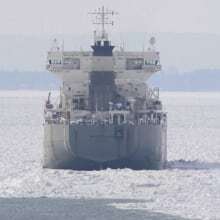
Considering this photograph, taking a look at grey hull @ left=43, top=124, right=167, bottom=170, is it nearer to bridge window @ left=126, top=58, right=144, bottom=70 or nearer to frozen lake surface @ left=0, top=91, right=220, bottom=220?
frozen lake surface @ left=0, top=91, right=220, bottom=220

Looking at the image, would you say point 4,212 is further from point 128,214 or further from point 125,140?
point 125,140

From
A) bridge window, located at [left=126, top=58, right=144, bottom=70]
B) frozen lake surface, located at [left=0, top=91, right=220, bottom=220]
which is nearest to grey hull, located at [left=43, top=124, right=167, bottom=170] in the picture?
frozen lake surface, located at [left=0, top=91, right=220, bottom=220]

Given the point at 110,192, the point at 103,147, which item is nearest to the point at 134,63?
the point at 103,147

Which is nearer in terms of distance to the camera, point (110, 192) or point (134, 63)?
point (110, 192)

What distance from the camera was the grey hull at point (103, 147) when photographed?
2103 inches

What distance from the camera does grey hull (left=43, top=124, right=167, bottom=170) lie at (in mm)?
53406

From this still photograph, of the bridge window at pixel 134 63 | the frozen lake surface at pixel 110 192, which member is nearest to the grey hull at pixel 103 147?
the frozen lake surface at pixel 110 192

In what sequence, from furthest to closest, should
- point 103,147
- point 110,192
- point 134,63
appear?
point 134,63
point 103,147
point 110,192

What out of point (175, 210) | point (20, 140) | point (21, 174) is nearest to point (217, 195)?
point (175, 210)

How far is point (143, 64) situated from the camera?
5916 centimetres

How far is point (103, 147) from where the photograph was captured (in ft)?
175

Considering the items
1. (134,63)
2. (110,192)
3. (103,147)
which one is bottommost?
(110,192)

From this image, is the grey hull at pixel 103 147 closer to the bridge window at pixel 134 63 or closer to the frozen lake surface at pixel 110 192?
the frozen lake surface at pixel 110 192

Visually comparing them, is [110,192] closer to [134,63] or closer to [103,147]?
[103,147]
